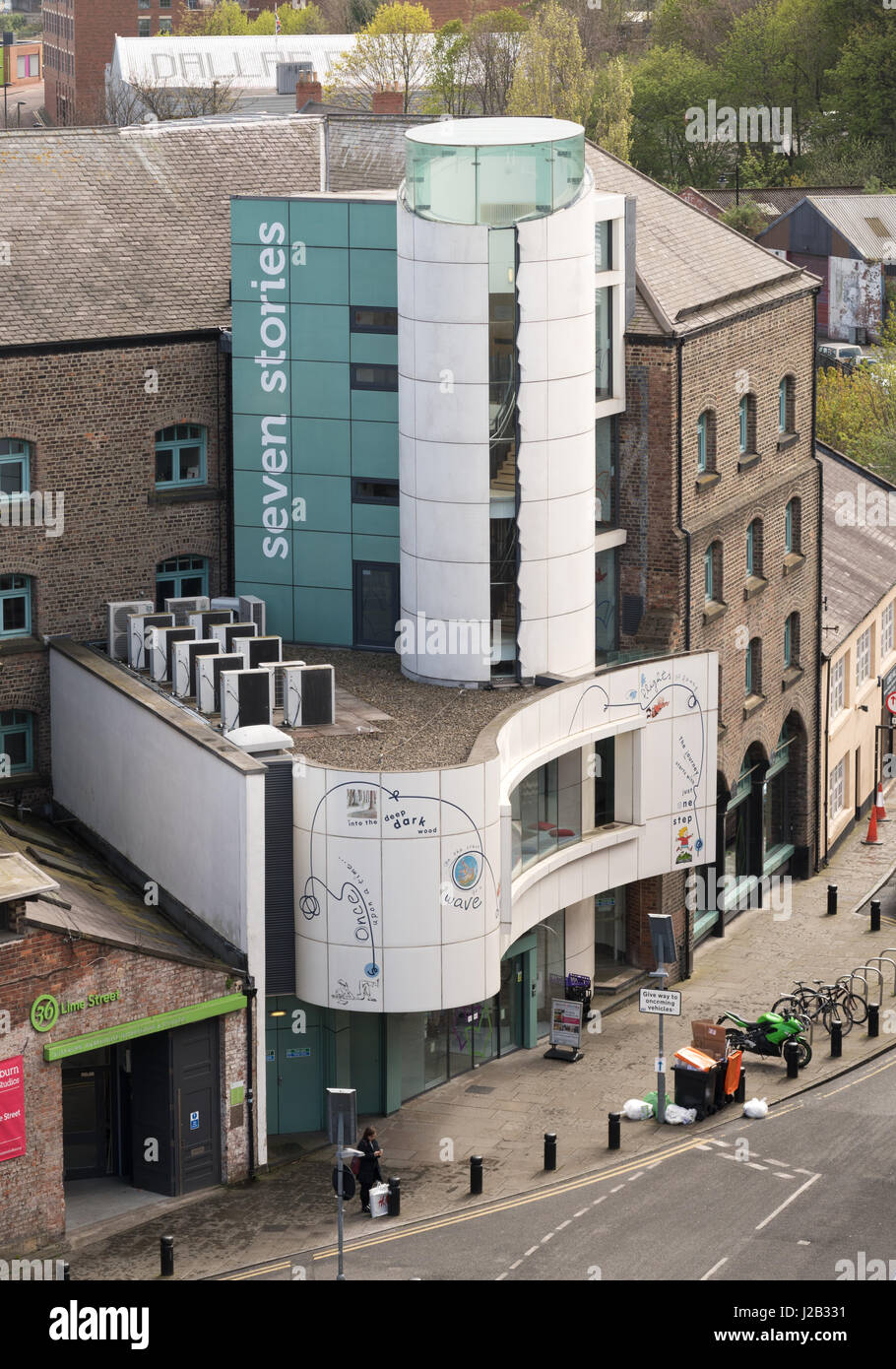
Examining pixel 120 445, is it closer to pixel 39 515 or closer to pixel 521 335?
pixel 39 515

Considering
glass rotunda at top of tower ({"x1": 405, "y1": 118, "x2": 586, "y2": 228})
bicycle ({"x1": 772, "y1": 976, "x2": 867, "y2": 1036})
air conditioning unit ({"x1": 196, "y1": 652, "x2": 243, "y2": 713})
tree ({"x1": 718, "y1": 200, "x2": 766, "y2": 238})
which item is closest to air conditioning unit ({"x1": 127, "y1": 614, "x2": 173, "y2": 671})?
air conditioning unit ({"x1": 196, "y1": 652, "x2": 243, "y2": 713})

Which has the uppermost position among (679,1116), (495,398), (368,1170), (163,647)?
(495,398)

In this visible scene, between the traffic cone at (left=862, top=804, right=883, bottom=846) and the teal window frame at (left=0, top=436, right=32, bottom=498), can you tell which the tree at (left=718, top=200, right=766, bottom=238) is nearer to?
the traffic cone at (left=862, top=804, right=883, bottom=846)

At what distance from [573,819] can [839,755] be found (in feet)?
55.6

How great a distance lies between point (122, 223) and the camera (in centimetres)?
5066

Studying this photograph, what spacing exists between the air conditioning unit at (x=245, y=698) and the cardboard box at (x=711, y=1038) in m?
10.3

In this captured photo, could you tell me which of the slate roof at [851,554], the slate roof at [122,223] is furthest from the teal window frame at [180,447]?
the slate roof at [851,554]

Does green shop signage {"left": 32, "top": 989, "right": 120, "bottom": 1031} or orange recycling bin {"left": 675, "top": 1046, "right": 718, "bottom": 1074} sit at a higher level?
green shop signage {"left": 32, "top": 989, "right": 120, "bottom": 1031}

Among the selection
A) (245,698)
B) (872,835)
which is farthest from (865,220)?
(245,698)

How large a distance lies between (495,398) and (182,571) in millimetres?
9527

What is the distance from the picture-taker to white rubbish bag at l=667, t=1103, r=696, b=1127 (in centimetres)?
4334

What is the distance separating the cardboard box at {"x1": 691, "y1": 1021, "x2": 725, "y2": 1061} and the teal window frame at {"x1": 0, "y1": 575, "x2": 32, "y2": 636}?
1636 centimetres

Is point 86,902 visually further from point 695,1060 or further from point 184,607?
point 695,1060

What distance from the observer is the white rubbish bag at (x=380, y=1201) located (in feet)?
129
